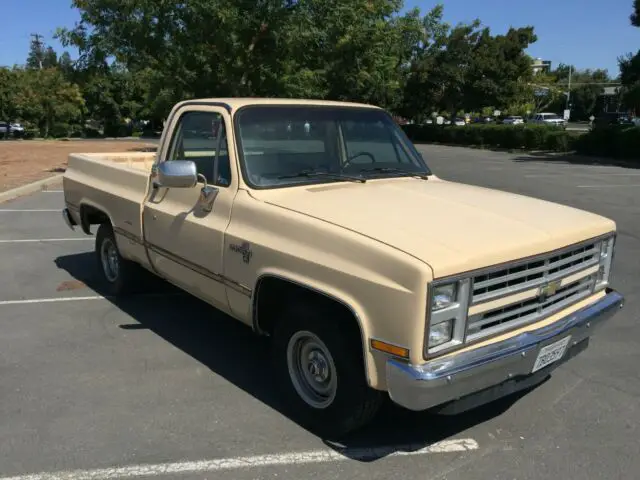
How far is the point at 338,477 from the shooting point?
314cm

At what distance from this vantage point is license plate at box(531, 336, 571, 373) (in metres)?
3.22

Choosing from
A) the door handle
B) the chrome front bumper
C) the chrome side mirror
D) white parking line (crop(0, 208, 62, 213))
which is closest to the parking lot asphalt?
the chrome front bumper

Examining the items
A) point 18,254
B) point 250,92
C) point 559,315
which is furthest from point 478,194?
point 250,92

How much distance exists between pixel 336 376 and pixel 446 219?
107cm

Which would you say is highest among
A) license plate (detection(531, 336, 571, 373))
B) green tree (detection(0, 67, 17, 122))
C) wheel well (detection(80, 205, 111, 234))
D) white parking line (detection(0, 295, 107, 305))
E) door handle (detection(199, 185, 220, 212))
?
green tree (detection(0, 67, 17, 122))

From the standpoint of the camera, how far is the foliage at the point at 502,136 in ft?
99.5

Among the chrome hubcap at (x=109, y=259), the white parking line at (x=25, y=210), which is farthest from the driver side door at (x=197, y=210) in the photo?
the white parking line at (x=25, y=210)

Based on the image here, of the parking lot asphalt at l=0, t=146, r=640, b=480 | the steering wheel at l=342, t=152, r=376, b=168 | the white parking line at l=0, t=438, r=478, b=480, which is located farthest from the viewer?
Result: the steering wheel at l=342, t=152, r=376, b=168

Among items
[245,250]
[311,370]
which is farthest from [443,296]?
[245,250]

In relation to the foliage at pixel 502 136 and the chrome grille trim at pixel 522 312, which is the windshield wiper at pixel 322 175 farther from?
the foliage at pixel 502 136

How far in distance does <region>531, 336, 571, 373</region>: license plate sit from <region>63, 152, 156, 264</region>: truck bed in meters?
3.26

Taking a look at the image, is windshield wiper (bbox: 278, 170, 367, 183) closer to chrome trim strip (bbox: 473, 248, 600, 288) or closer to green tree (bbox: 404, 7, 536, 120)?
chrome trim strip (bbox: 473, 248, 600, 288)

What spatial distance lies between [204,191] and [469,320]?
2.06 m

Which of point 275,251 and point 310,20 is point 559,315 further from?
point 310,20
